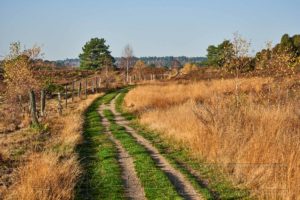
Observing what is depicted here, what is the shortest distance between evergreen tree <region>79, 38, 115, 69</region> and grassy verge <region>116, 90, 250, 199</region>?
69.8 metres

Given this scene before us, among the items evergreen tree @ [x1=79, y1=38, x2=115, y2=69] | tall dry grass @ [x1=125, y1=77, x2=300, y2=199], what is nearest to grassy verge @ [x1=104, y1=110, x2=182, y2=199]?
tall dry grass @ [x1=125, y1=77, x2=300, y2=199]

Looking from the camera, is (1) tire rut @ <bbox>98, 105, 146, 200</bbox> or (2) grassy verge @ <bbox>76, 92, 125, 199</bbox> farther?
(2) grassy verge @ <bbox>76, 92, 125, 199</bbox>

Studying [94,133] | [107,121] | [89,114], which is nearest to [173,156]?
[94,133]

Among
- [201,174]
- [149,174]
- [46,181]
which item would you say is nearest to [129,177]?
[149,174]

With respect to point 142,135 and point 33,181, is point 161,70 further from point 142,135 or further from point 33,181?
point 33,181

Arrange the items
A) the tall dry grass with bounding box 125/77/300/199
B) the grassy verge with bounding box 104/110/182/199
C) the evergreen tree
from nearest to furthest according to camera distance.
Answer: the grassy verge with bounding box 104/110/182/199, the tall dry grass with bounding box 125/77/300/199, the evergreen tree

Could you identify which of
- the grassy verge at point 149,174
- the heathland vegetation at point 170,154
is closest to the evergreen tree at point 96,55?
the heathland vegetation at point 170,154

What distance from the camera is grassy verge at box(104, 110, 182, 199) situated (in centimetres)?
916

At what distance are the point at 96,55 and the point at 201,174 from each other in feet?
256

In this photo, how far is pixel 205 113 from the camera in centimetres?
1493

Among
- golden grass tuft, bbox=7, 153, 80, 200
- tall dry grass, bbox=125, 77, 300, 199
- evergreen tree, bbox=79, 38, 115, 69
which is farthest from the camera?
evergreen tree, bbox=79, 38, 115, 69

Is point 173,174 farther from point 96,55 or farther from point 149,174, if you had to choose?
point 96,55

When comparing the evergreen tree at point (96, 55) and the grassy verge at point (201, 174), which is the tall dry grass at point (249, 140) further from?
the evergreen tree at point (96, 55)

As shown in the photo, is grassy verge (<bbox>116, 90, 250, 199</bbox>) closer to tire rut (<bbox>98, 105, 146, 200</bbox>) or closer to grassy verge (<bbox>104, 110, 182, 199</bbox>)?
grassy verge (<bbox>104, 110, 182, 199</bbox>)
